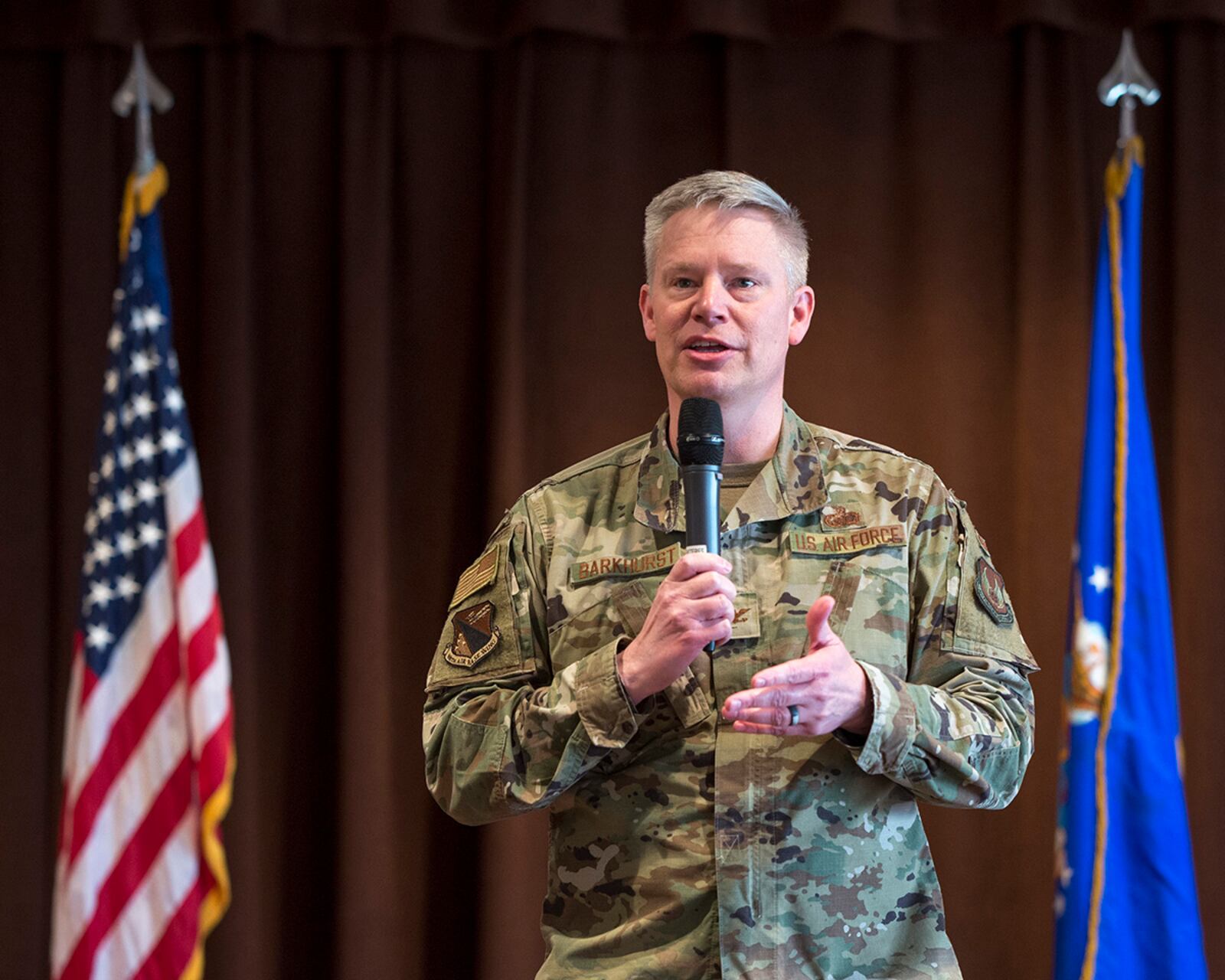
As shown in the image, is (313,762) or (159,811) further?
(313,762)

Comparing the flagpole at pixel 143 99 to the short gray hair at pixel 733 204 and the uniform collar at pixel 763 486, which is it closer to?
the short gray hair at pixel 733 204

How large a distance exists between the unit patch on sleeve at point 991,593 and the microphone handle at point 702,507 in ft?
1.54

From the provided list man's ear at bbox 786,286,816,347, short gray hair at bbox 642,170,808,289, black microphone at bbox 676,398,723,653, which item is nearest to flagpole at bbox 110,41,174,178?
short gray hair at bbox 642,170,808,289

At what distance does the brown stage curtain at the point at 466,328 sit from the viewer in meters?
3.52

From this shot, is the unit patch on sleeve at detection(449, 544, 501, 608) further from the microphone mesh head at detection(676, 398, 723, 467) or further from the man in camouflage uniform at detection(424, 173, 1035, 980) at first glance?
the microphone mesh head at detection(676, 398, 723, 467)

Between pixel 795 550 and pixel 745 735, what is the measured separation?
0.30m

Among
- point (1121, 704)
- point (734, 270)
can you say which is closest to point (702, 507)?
point (734, 270)

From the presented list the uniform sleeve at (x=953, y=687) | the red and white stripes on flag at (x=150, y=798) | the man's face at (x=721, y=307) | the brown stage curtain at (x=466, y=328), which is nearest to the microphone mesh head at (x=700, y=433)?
the man's face at (x=721, y=307)

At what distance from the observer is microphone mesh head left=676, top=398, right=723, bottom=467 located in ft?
6.24

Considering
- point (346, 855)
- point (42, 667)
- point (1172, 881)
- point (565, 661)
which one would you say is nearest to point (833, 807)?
point (565, 661)

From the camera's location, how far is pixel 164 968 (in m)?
2.97

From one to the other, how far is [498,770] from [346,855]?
1.74m

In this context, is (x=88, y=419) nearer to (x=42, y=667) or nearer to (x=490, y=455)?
(x=42, y=667)

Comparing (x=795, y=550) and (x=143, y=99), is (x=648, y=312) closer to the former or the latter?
(x=795, y=550)
